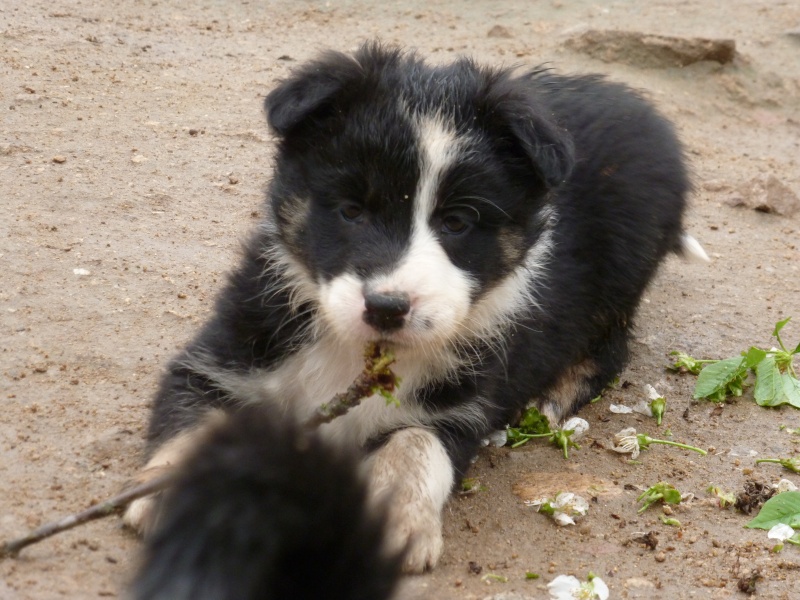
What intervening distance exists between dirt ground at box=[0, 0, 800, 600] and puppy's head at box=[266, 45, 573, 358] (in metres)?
0.83

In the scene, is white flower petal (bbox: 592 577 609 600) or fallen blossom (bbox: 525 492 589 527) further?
fallen blossom (bbox: 525 492 589 527)

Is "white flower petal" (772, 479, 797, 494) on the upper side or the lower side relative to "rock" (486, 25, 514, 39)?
upper

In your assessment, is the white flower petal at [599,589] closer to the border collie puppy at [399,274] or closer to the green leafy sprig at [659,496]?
the border collie puppy at [399,274]

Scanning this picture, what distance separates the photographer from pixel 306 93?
11.5 ft

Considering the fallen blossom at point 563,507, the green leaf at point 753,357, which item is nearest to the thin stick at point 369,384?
the fallen blossom at point 563,507

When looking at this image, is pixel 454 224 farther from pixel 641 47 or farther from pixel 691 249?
pixel 641 47

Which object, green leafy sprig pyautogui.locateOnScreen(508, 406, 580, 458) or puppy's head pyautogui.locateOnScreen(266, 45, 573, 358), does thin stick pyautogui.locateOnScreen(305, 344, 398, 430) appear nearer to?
puppy's head pyautogui.locateOnScreen(266, 45, 573, 358)

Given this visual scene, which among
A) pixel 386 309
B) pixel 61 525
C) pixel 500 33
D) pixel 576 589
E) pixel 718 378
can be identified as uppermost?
pixel 386 309

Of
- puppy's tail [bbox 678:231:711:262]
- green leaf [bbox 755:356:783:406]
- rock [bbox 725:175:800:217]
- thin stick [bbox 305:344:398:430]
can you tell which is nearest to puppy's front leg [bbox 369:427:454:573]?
thin stick [bbox 305:344:398:430]

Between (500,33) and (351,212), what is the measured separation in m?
6.26

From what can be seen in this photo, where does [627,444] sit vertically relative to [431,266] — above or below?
below

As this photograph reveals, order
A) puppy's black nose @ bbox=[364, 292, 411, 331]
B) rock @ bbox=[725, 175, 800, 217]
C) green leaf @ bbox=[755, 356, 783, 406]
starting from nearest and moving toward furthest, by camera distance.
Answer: puppy's black nose @ bbox=[364, 292, 411, 331], green leaf @ bbox=[755, 356, 783, 406], rock @ bbox=[725, 175, 800, 217]

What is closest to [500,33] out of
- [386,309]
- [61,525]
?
[386,309]

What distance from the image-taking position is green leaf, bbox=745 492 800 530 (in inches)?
144
